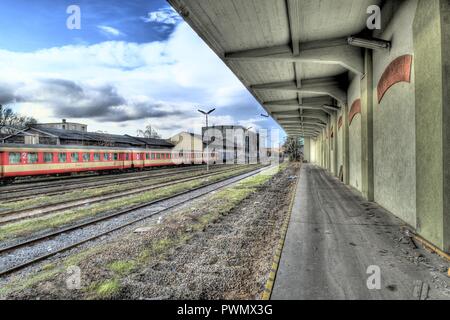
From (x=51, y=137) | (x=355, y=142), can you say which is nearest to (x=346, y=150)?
(x=355, y=142)

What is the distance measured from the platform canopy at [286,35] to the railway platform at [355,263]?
6.02 m

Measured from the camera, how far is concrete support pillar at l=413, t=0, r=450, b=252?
14.6 ft

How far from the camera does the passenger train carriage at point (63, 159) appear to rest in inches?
677

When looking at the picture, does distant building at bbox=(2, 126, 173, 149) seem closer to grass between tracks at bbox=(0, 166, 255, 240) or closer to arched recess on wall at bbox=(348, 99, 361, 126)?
grass between tracks at bbox=(0, 166, 255, 240)

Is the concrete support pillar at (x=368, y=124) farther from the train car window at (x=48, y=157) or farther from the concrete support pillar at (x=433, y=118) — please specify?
the train car window at (x=48, y=157)

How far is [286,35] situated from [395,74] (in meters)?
4.09

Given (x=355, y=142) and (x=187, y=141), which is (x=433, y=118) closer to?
(x=355, y=142)

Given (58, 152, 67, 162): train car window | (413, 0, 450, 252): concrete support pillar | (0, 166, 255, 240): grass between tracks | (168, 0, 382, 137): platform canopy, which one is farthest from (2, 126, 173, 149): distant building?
(413, 0, 450, 252): concrete support pillar

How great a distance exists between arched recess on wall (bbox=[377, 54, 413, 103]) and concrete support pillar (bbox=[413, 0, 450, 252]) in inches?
29.0

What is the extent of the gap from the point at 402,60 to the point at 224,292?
690 centimetres

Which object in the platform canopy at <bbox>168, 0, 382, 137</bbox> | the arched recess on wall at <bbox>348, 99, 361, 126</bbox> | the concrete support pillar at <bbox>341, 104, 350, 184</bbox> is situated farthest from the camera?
the concrete support pillar at <bbox>341, 104, 350, 184</bbox>

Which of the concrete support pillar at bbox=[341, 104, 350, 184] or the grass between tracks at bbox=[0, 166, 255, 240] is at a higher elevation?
the concrete support pillar at bbox=[341, 104, 350, 184]

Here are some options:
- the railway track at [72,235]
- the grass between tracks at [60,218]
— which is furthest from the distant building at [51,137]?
the railway track at [72,235]
